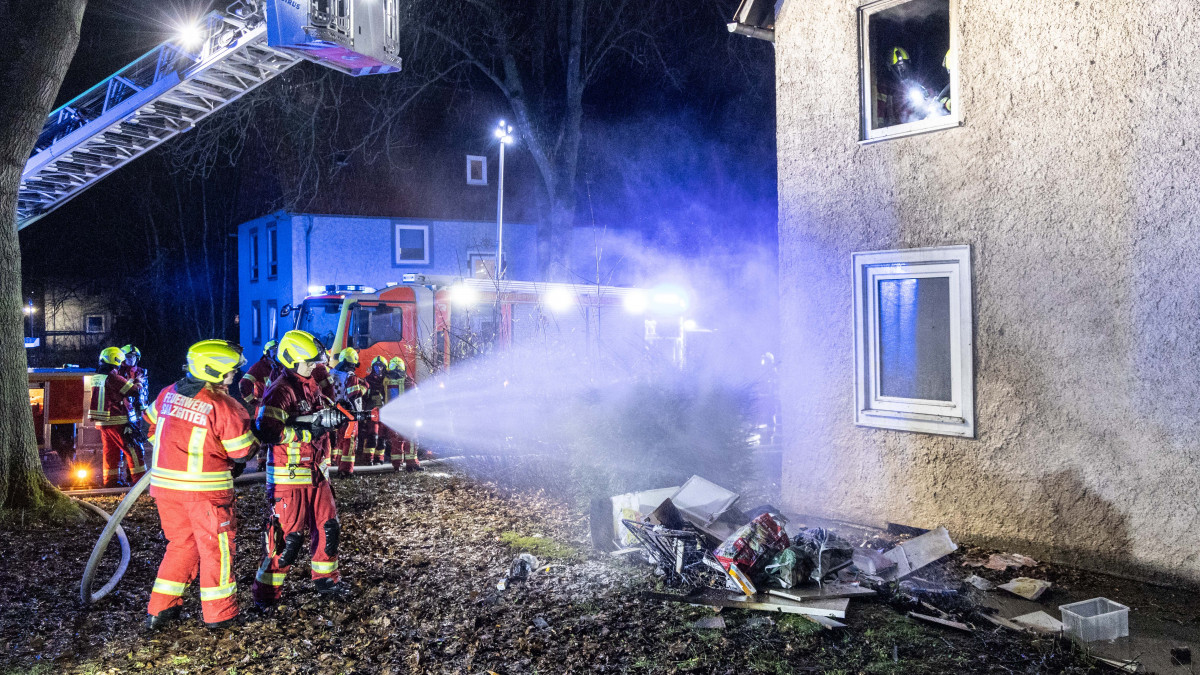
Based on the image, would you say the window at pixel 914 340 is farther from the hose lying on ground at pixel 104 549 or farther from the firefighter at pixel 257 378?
the hose lying on ground at pixel 104 549

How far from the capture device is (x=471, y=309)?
51.4 feet

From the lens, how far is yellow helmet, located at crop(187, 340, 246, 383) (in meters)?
5.06

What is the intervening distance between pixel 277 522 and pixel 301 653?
3.86 ft

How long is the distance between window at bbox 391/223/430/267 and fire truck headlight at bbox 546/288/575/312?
415 inches

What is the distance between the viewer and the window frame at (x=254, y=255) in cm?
2782

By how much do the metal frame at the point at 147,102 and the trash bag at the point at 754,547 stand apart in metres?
8.76

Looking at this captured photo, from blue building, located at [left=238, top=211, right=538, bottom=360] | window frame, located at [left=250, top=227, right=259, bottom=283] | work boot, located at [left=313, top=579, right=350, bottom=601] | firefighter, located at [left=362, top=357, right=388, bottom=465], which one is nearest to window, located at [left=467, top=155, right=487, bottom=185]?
blue building, located at [left=238, top=211, right=538, bottom=360]

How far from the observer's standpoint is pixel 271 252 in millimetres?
26328

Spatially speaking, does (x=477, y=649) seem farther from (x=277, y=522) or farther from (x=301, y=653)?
(x=277, y=522)

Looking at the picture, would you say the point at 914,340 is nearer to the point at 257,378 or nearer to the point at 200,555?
the point at 200,555

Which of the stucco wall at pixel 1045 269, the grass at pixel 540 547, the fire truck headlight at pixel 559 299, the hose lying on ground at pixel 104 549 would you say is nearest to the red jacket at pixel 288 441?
the hose lying on ground at pixel 104 549

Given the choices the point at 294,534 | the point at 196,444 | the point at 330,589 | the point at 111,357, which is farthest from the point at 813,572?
the point at 111,357

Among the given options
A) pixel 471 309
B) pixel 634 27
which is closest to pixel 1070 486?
pixel 471 309

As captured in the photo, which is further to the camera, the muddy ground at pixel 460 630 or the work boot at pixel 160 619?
the work boot at pixel 160 619
